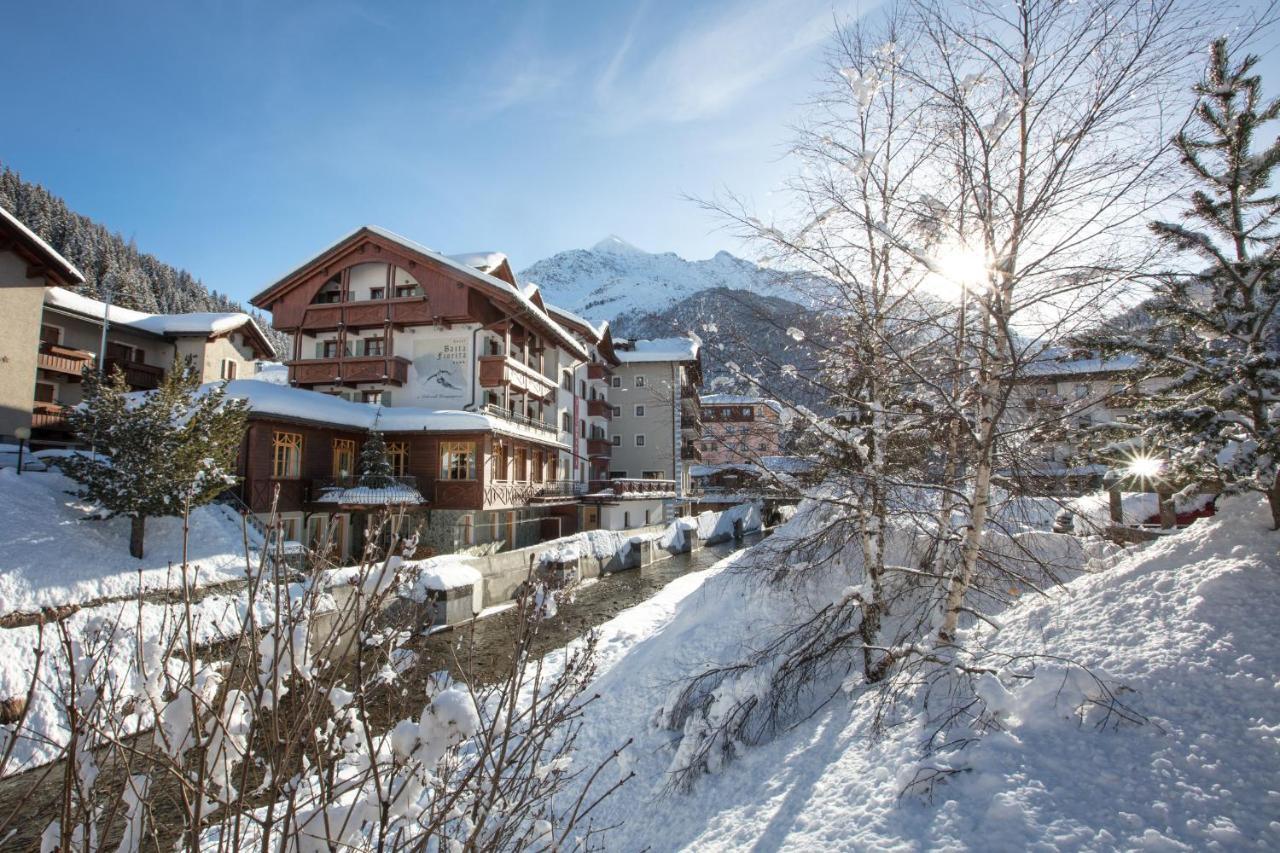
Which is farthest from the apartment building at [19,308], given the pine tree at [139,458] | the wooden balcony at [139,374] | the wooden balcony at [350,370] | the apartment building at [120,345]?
the wooden balcony at [139,374]

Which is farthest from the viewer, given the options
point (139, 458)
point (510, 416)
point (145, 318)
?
point (145, 318)

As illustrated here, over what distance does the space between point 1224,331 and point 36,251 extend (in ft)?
99.6

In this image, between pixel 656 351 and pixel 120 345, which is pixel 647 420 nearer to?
pixel 656 351

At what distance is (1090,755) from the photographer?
4.26 m

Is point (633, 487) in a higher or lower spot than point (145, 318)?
lower

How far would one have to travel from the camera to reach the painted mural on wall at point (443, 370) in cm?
2552

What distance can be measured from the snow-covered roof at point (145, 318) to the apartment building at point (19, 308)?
948cm

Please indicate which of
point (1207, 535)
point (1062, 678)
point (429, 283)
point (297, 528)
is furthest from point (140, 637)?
point (429, 283)

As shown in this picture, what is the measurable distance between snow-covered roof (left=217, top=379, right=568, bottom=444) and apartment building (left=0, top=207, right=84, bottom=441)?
6.59m

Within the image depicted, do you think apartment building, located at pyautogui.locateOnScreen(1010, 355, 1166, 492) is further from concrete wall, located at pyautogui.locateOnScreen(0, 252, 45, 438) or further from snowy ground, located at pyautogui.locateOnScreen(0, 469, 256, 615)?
concrete wall, located at pyautogui.locateOnScreen(0, 252, 45, 438)

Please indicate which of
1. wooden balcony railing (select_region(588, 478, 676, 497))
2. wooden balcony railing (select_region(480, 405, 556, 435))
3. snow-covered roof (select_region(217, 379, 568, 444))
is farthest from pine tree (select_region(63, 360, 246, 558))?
wooden balcony railing (select_region(588, 478, 676, 497))

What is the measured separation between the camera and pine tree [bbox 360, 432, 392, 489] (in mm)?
20984

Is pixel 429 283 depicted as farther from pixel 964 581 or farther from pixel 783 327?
pixel 964 581

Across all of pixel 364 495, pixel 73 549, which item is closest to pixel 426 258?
pixel 364 495
